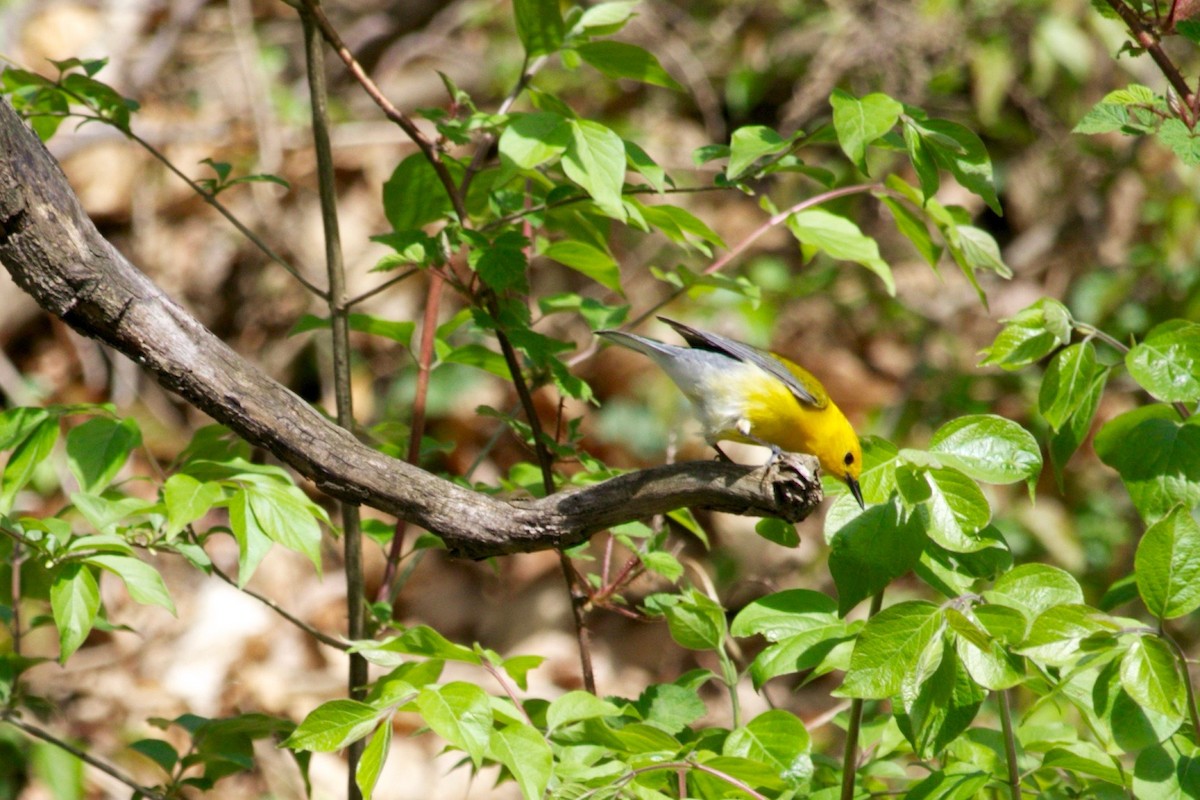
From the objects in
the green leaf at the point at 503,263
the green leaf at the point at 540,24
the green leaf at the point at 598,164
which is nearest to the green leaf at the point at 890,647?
the green leaf at the point at 598,164

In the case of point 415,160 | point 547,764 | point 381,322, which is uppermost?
point 415,160

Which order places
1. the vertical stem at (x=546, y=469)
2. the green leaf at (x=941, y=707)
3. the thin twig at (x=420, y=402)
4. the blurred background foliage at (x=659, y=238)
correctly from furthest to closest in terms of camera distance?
the blurred background foliage at (x=659, y=238), the thin twig at (x=420, y=402), the vertical stem at (x=546, y=469), the green leaf at (x=941, y=707)

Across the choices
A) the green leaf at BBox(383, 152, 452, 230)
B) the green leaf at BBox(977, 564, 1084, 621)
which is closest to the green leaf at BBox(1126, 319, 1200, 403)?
the green leaf at BBox(977, 564, 1084, 621)

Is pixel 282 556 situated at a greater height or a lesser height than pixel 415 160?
lesser

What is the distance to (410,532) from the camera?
632cm

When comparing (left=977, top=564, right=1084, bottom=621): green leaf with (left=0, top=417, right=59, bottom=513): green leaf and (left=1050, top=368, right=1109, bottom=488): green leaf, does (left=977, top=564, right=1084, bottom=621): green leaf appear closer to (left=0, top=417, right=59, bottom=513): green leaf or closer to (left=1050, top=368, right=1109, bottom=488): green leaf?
(left=1050, top=368, right=1109, bottom=488): green leaf

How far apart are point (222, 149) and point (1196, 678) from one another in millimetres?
5972

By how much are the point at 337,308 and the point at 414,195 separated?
30 cm

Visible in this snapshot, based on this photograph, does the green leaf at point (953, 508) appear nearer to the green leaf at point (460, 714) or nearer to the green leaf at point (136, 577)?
the green leaf at point (460, 714)

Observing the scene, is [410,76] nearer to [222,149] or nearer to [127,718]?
[222,149]

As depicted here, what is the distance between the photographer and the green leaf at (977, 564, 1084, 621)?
164 centimetres

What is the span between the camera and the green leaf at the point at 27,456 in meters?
2.00

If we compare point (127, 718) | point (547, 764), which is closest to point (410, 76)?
point (127, 718)

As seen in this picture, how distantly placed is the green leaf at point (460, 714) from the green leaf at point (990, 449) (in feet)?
2.52
